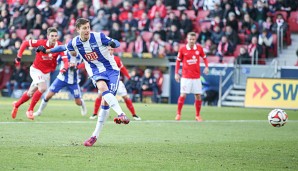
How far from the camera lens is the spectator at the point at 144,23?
1271 inches

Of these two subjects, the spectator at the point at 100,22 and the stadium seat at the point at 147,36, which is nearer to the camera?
the stadium seat at the point at 147,36

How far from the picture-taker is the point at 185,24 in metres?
30.8

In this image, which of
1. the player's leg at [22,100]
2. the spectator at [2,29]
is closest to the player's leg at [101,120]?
the player's leg at [22,100]

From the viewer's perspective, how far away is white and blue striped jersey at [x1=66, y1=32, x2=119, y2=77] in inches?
501

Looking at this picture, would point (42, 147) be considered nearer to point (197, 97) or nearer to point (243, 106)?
point (197, 97)

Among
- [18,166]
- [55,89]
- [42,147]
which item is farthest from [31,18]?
[18,166]

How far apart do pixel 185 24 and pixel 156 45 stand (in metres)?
1.46

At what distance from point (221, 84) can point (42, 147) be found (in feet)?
57.5

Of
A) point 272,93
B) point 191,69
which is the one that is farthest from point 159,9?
point 191,69

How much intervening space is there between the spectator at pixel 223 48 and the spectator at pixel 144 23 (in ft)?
13.1

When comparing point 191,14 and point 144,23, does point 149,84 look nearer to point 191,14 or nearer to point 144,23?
point 144,23

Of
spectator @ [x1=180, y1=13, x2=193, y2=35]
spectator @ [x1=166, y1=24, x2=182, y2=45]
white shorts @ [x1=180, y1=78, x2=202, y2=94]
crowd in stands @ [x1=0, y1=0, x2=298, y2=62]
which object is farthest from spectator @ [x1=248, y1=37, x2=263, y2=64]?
white shorts @ [x1=180, y1=78, x2=202, y2=94]

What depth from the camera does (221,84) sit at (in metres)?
28.8

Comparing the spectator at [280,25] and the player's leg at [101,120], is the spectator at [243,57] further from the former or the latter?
the player's leg at [101,120]
